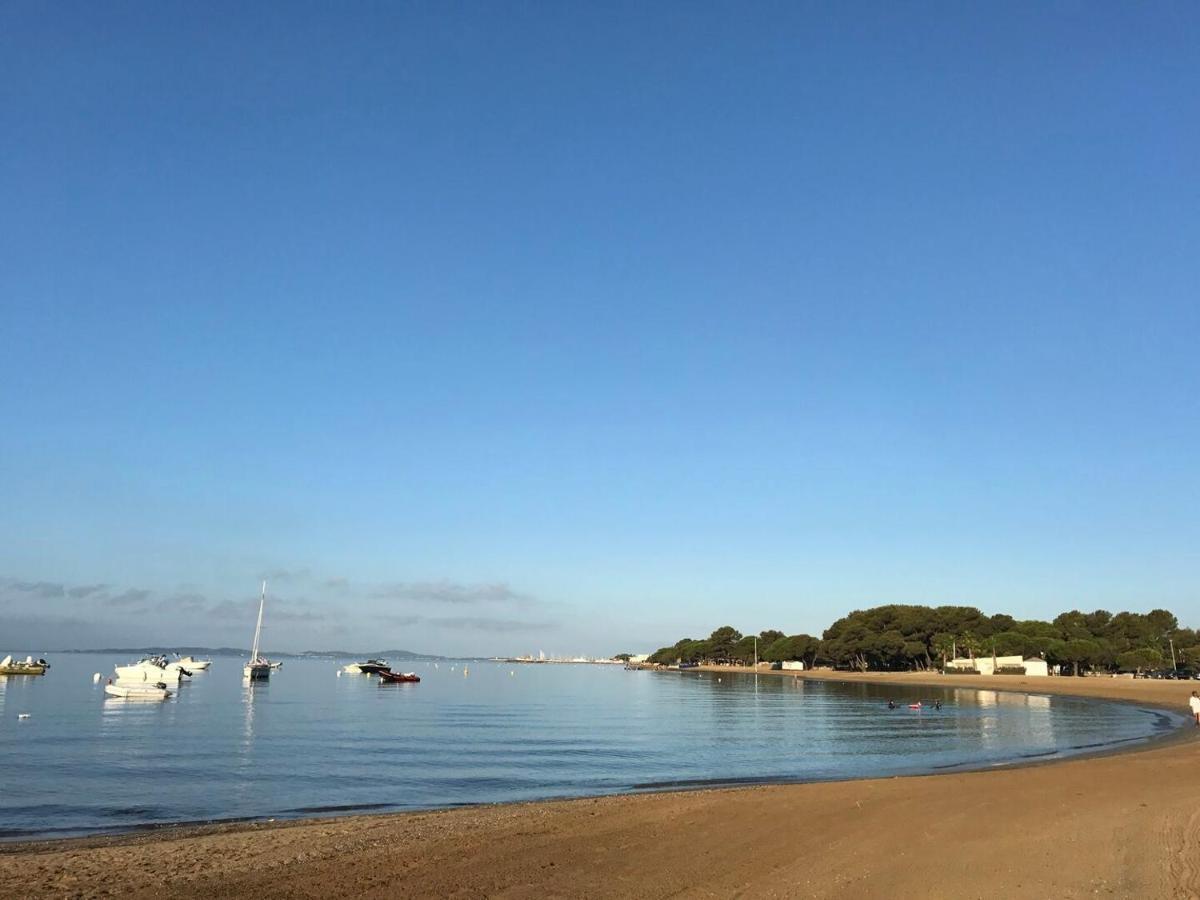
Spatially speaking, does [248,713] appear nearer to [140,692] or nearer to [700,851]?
[140,692]

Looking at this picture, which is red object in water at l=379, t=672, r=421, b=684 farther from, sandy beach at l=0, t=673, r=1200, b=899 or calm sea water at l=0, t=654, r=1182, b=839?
sandy beach at l=0, t=673, r=1200, b=899

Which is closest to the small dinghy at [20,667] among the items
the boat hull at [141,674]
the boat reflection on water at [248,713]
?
the boat reflection on water at [248,713]

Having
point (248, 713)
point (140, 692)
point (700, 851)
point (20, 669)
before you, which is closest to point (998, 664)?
point (248, 713)

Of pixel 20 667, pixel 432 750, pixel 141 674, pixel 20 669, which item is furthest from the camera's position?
pixel 20 667

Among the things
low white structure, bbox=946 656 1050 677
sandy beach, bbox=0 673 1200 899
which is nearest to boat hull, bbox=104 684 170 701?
sandy beach, bbox=0 673 1200 899

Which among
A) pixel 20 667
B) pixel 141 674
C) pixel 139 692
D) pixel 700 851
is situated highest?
pixel 700 851

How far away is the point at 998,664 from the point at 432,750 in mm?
123219

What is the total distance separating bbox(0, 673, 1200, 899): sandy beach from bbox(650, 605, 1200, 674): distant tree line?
13556 cm

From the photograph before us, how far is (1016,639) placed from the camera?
470 ft

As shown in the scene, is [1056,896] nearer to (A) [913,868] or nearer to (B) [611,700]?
(A) [913,868]

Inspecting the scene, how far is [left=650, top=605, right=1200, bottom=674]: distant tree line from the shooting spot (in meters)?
138

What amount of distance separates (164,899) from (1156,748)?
39.8 meters

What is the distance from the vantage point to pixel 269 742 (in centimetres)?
4412

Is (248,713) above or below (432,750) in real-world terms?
below
